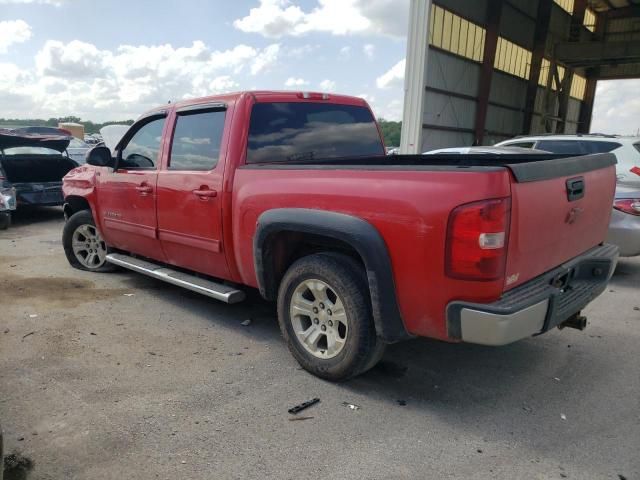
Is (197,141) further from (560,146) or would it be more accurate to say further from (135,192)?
(560,146)

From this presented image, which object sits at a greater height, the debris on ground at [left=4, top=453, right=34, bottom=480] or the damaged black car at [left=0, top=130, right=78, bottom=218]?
the damaged black car at [left=0, top=130, right=78, bottom=218]

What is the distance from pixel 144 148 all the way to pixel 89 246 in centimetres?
184

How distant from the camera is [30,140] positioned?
30.5 ft

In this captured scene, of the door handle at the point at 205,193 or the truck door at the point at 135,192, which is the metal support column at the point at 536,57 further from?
the door handle at the point at 205,193

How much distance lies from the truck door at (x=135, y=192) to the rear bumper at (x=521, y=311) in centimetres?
299

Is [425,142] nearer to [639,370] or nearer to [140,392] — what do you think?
[639,370]

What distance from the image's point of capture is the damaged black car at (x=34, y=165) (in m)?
9.27

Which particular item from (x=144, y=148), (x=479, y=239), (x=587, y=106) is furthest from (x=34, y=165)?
(x=587, y=106)

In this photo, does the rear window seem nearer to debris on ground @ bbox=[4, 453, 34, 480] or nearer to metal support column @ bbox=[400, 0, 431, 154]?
debris on ground @ bbox=[4, 453, 34, 480]

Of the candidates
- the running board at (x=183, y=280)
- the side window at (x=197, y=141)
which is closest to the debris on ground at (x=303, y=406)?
the running board at (x=183, y=280)

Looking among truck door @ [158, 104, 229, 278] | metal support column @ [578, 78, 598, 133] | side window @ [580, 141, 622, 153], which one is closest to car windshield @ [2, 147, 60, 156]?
truck door @ [158, 104, 229, 278]

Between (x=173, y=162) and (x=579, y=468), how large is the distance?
3.62 meters

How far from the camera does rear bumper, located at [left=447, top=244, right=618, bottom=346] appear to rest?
2535 mm

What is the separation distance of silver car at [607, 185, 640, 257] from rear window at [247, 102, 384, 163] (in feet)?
9.99
